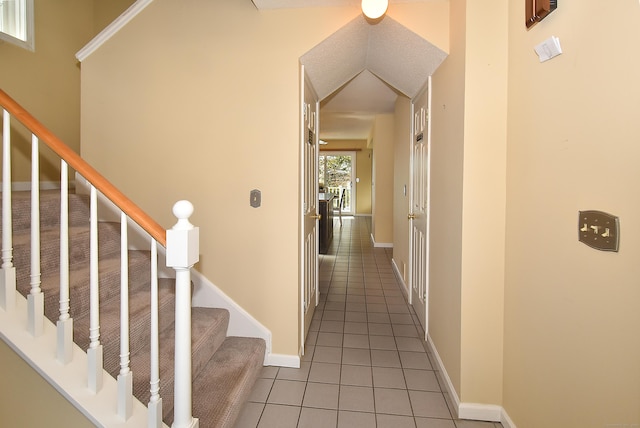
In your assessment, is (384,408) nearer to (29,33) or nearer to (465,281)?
(465,281)

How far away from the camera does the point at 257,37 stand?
94.0 inches

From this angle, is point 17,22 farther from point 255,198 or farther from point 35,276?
point 35,276

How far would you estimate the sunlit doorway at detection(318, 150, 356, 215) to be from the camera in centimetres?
1268

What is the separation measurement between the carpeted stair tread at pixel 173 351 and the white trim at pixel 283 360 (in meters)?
0.36

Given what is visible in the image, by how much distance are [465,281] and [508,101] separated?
0.98m

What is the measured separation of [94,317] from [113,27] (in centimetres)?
215

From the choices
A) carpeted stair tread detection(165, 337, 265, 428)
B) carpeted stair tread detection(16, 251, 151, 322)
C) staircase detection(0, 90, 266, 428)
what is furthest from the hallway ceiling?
carpeted stair tread detection(165, 337, 265, 428)

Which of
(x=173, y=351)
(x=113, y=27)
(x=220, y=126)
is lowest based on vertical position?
(x=173, y=351)

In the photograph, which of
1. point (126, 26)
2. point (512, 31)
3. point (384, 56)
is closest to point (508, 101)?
point (512, 31)

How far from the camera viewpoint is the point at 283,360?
2486 mm

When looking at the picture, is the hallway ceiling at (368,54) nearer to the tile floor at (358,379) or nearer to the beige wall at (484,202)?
the beige wall at (484,202)

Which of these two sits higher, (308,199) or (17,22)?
(17,22)

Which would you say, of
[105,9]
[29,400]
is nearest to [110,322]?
[29,400]

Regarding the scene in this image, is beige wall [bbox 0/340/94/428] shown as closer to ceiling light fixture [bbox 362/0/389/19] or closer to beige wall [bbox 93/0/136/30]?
ceiling light fixture [bbox 362/0/389/19]
